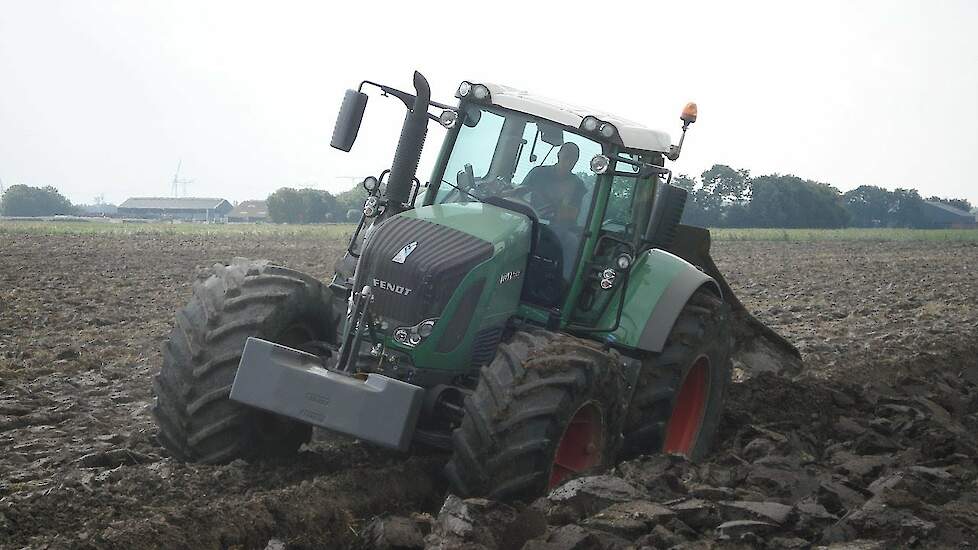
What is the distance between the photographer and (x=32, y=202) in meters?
81.1

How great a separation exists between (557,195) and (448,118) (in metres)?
0.91

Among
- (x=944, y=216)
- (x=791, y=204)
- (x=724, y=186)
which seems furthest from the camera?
(x=944, y=216)

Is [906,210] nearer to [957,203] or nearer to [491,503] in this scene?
[957,203]

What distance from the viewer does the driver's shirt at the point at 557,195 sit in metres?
7.01

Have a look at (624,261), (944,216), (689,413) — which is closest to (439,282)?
(624,261)

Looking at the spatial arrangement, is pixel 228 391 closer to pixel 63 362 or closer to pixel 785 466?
pixel 785 466

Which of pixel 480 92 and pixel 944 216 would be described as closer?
pixel 480 92

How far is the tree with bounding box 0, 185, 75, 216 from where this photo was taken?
80188 mm

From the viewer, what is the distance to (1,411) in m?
7.93

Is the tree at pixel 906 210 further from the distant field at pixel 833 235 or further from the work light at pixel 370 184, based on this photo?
the work light at pixel 370 184

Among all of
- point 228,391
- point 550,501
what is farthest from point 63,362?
point 550,501

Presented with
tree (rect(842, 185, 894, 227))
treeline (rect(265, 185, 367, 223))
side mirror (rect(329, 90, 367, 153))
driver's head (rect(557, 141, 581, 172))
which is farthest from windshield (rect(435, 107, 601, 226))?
treeline (rect(265, 185, 367, 223))

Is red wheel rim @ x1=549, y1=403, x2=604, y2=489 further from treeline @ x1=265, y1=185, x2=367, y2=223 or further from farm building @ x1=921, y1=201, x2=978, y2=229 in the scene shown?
treeline @ x1=265, y1=185, x2=367, y2=223

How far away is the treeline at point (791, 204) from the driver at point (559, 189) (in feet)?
106
